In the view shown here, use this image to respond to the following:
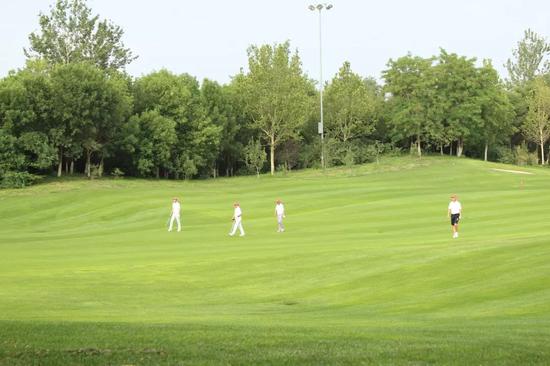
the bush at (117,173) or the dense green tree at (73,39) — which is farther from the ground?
the dense green tree at (73,39)

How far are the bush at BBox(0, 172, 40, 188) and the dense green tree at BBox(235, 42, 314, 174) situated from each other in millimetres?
30504

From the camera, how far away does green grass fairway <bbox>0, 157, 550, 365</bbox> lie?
10.9 meters

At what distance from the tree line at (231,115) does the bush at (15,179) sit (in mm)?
96

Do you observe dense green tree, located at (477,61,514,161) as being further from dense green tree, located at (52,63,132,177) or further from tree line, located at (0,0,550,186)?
dense green tree, located at (52,63,132,177)

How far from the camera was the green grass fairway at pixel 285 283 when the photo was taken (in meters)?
10.9

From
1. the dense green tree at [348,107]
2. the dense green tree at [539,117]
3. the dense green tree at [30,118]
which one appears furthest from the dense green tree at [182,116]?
the dense green tree at [539,117]

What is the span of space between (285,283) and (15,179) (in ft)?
166

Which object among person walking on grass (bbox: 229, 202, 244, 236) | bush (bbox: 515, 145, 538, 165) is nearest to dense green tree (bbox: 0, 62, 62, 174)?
person walking on grass (bbox: 229, 202, 244, 236)

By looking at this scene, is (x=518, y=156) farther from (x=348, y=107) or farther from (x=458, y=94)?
(x=348, y=107)

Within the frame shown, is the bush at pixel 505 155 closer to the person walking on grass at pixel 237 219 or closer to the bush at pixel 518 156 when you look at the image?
the bush at pixel 518 156

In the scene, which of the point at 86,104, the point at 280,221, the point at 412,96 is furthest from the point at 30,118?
the point at 412,96

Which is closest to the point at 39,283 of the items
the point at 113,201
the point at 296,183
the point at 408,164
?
the point at 113,201

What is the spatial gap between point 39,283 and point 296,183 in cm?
4622

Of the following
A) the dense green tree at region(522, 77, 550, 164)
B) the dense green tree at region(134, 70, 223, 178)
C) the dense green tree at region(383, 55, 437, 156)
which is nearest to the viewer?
the dense green tree at region(134, 70, 223, 178)
